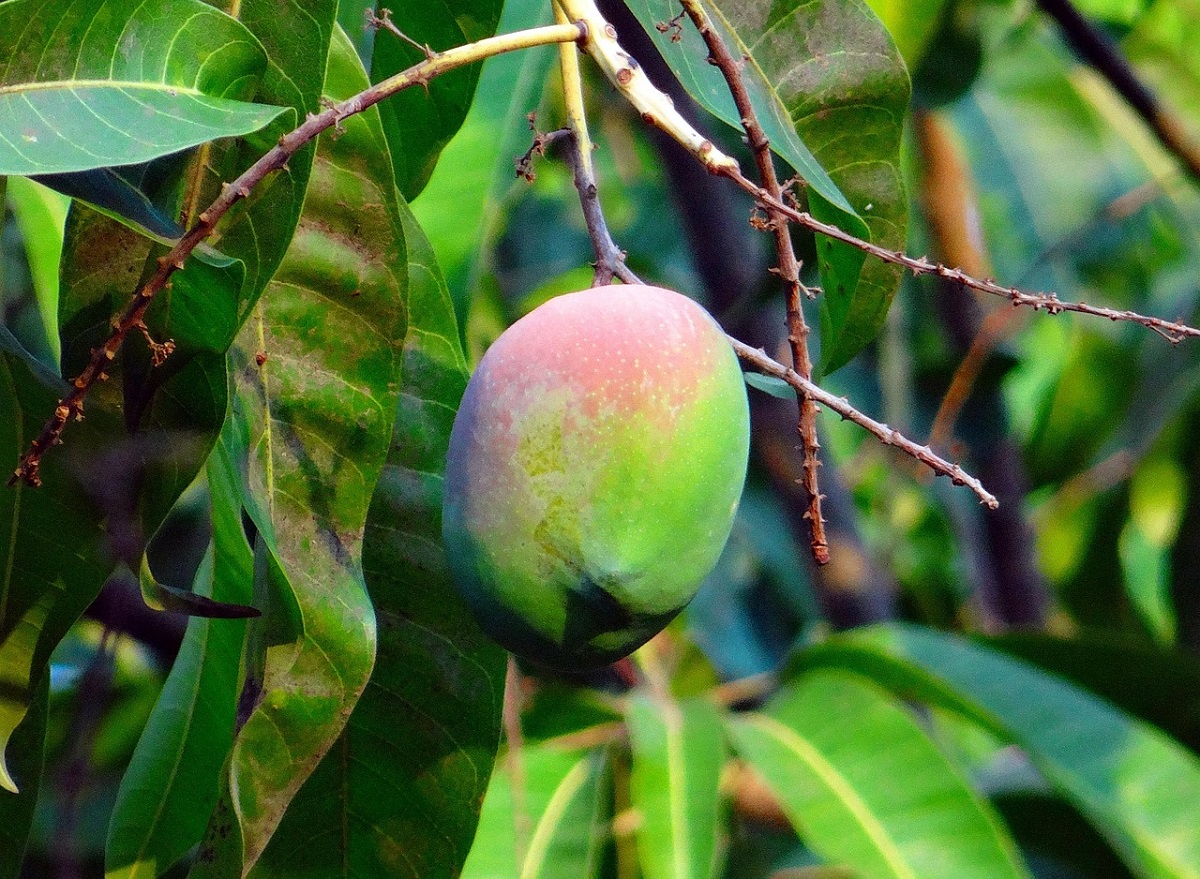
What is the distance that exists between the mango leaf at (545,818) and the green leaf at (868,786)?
0.15 meters

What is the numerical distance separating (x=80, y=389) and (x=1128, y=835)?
0.91 metres

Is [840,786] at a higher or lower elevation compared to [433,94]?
lower

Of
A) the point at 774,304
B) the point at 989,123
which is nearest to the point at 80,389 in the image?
the point at 774,304

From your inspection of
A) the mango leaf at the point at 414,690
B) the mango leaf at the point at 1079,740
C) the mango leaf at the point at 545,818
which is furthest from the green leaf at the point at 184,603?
the mango leaf at the point at 1079,740

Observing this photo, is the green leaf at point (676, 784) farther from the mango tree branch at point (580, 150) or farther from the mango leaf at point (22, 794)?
the mango tree branch at point (580, 150)

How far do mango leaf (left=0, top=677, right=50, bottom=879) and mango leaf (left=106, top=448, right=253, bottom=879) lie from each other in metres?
0.06

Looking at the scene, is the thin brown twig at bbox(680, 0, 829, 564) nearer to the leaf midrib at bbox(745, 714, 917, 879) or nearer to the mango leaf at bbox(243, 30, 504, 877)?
the mango leaf at bbox(243, 30, 504, 877)

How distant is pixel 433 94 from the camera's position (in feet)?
2.77

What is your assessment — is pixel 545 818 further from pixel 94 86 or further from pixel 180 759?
pixel 94 86

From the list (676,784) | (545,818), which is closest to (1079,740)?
(676,784)

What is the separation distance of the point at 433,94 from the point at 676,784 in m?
0.61

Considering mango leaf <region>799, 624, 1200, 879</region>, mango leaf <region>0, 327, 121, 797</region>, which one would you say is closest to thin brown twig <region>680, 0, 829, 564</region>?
mango leaf <region>0, 327, 121, 797</region>

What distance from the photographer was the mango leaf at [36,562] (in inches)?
28.2

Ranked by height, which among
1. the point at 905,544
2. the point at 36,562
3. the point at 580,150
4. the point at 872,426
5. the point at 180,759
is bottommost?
the point at 905,544
